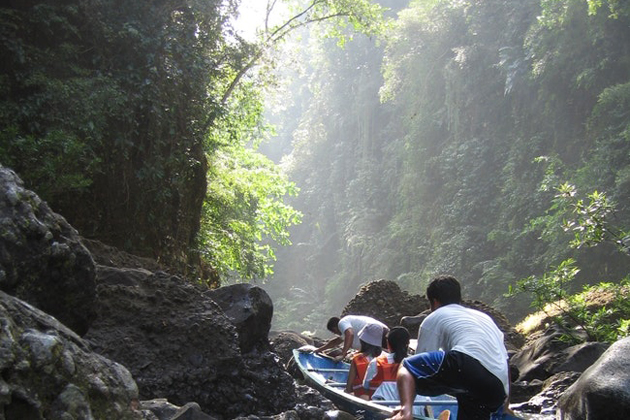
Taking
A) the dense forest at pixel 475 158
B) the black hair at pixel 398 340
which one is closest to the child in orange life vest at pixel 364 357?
the black hair at pixel 398 340

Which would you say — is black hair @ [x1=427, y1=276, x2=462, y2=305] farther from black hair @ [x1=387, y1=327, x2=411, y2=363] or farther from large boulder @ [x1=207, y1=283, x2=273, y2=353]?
large boulder @ [x1=207, y1=283, x2=273, y2=353]

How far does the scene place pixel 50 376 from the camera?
8.67 feet

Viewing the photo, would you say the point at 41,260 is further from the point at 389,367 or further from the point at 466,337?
the point at 389,367

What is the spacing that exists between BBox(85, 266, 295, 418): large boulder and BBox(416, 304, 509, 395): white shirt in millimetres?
2157

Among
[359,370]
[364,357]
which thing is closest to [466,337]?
[359,370]

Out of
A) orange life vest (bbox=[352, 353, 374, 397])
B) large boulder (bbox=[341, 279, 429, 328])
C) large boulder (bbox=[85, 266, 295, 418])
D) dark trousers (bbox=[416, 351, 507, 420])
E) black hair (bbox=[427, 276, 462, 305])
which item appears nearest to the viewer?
dark trousers (bbox=[416, 351, 507, 420])

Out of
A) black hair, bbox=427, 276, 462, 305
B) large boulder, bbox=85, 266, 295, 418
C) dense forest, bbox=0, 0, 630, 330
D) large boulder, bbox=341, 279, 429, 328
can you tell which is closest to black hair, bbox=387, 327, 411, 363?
large boulder, bbox=85, 266, 295, 418

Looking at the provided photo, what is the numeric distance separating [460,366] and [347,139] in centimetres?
4417

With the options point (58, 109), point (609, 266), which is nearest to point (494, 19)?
point (609, 266)

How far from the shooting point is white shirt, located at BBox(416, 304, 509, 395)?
402cm

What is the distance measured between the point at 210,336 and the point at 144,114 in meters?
5.42

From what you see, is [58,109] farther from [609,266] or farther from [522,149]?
[522,149]

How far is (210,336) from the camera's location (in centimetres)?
586

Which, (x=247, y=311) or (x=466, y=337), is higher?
(x=247, y=311)
